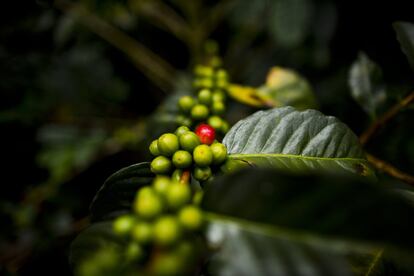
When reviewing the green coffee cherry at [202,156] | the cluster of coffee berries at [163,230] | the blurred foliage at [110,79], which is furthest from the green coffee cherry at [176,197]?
the blurred foliage at [110,79]

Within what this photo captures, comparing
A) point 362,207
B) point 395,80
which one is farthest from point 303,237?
point 395,80

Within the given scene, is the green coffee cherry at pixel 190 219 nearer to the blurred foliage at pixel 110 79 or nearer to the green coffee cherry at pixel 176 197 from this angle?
the green coffee cherry at pixel 176 197

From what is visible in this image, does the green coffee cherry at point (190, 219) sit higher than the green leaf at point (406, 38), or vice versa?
the green leaf at point (406, 38)

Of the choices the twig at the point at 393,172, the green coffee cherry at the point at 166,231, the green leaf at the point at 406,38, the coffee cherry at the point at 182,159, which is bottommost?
the twig at the point at 393,172

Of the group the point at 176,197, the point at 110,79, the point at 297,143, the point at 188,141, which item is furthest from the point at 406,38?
the point at 110,79

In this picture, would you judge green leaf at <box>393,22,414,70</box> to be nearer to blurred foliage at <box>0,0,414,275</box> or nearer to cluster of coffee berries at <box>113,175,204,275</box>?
blurred foliage at <box>0,0,414,275</box>

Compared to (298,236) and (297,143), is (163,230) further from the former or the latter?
(297,143)

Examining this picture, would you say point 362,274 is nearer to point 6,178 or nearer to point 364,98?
point 364,98
